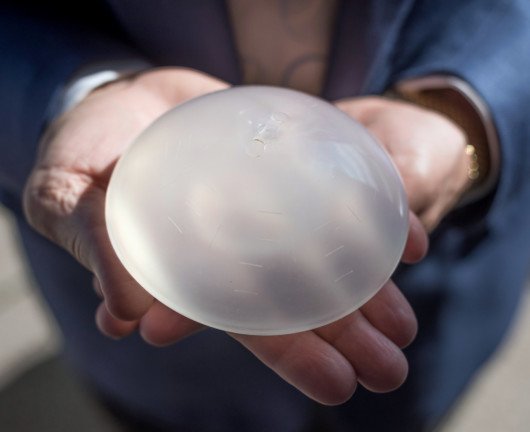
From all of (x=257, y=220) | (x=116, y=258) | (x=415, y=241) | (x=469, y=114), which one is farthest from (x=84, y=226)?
(x=469, y=114)

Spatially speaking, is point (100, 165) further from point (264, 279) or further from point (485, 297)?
point (485, 297)

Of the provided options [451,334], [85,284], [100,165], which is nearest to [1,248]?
[85,284]

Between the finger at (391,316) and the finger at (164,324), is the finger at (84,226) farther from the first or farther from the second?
the finger at (391,316)

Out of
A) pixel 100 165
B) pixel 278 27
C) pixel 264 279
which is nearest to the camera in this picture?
pixel 264 279

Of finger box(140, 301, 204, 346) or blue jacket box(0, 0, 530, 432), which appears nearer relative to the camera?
finger box(140, 301, 204, 346)

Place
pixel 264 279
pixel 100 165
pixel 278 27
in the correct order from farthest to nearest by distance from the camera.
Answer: pixel 278 27 → pixel 100 165 → pixel 264 279

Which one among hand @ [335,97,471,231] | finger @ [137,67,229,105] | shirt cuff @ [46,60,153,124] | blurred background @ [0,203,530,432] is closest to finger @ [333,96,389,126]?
hand @ [335,97,471,231]

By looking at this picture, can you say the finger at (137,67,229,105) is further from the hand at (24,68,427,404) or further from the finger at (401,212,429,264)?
the finger at (401,212,429,264)

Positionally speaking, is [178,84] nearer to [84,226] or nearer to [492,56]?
[84,226]
